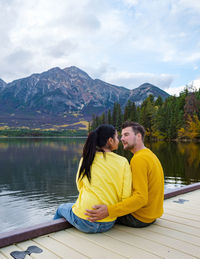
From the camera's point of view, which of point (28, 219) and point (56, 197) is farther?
point (56, 197)

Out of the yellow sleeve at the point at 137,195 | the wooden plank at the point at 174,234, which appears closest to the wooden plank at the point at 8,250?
the yellow sleeve at the point at 137,195

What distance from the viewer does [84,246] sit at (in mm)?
2682

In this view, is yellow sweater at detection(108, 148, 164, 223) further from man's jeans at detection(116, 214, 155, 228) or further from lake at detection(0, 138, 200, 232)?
lake at detection(0, 138, 200, 232)

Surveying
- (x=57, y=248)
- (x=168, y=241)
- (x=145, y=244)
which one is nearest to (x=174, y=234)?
(x=168, y=241)

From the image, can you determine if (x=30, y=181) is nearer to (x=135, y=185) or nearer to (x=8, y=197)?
(x=8, y=197)

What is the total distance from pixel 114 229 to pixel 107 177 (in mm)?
833

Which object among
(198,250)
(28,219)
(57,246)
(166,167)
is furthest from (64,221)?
(166,167)

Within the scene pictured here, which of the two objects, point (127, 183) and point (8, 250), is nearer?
point (8, 250)

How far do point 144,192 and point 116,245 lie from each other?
685mm

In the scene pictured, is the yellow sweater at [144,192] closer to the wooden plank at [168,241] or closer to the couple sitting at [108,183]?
the couple sitting at [108,183]

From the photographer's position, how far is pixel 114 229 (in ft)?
10.4

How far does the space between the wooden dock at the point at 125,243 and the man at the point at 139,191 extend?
0.19 metres

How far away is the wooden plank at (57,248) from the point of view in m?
2.48

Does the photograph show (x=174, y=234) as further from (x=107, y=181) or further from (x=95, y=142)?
(x=95, y=142)
